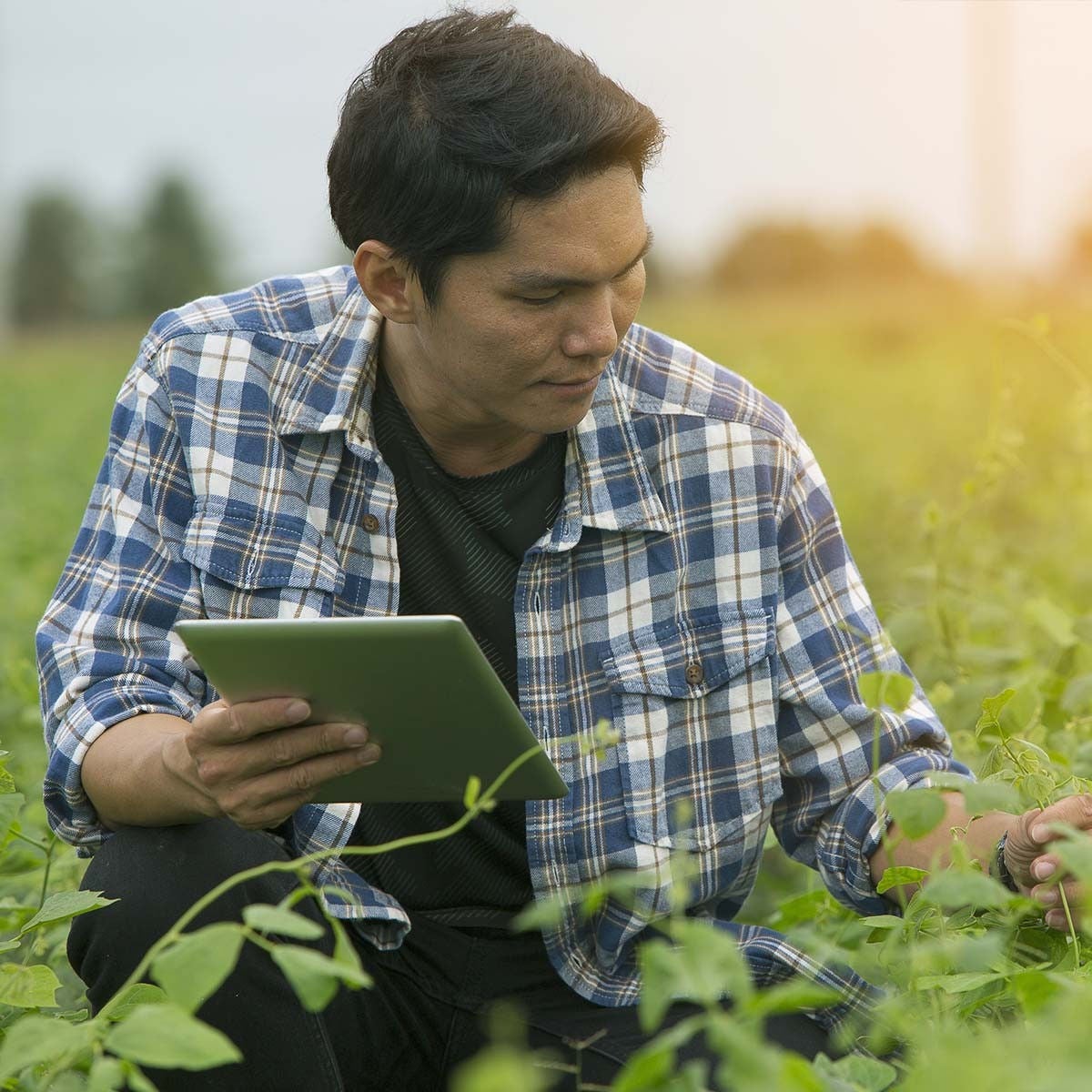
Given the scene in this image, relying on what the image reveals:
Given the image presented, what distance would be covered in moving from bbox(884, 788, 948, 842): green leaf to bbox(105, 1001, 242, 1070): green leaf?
0.50 m

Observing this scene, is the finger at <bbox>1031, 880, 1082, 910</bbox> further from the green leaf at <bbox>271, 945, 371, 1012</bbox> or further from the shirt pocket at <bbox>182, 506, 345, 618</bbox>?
the shirt pocket at <bbox>182, 506, 345, 618</bbox>

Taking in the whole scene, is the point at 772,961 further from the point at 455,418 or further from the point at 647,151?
the point at 647,151

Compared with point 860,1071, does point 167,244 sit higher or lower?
lower

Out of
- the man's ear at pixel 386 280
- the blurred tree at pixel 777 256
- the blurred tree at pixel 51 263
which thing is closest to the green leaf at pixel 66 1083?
the man's ear at pixel 386 280

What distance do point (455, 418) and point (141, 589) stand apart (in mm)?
432

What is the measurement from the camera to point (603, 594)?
77.1 inches

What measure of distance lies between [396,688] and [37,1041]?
1.58ft

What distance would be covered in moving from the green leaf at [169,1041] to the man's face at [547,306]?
992 mm

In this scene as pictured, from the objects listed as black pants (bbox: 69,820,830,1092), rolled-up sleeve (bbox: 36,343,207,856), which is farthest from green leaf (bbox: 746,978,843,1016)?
rolled-up sleeve (bbox: 36,343,207,856)

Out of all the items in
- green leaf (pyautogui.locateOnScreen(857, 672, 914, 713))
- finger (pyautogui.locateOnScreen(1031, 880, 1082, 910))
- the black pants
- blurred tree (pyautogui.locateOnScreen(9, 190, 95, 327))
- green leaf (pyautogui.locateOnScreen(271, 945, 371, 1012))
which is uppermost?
green leaf (pyautogui.locateOnScreen(857, 672, 914, 713))

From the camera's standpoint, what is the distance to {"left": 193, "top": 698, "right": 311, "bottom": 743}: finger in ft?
4.89

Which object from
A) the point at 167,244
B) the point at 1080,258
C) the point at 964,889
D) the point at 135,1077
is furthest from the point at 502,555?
the point at 167,244

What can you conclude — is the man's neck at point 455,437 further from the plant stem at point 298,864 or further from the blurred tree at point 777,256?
the blurred tree at point 777,256

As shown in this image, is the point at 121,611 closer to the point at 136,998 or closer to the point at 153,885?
the point at 153,885
